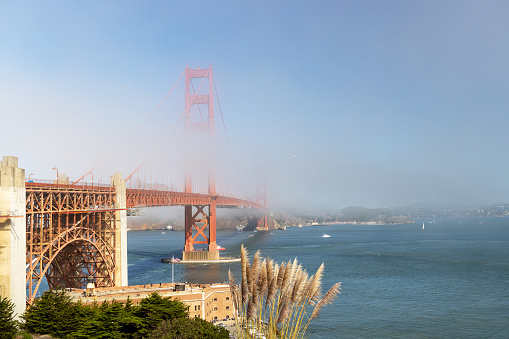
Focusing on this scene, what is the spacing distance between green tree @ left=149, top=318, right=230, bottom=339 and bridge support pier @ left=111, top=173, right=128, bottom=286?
21.5 m

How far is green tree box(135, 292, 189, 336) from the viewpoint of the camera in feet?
80.8

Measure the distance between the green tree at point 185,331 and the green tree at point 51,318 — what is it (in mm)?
5549

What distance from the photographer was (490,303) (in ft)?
159

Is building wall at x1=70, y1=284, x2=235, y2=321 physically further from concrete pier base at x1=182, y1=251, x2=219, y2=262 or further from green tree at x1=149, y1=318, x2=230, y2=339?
concrete pier base at x1=182, y1=251, x2=219, y2=262

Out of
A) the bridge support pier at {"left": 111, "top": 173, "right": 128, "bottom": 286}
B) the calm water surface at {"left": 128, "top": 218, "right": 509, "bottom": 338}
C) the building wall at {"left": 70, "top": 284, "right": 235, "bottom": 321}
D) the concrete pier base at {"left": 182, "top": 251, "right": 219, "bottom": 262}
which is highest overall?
the bridge support pier at {"left": 111, "top": 173, "right": 128, "bottom": 286}

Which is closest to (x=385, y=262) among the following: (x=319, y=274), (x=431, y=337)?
(x=431, y=337)

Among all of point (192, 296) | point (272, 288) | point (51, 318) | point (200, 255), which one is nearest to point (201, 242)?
point (200, 255)

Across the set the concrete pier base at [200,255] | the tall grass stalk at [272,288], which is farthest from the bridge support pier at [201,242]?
the tall grass stalk at [272,288]

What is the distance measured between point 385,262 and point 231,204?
33.7 metres

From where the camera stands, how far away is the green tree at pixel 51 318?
25.8 metres

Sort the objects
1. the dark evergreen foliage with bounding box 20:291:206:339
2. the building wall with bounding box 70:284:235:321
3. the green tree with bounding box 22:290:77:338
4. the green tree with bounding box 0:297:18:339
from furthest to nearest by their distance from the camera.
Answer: the building wall with bounding box 70:284:235:321 < the green tree with bounding box 22:290:77:338 < the dark evergreen foliage with bounding box 20:291:206:339 < the green tree with bounding box 0:297:18:339

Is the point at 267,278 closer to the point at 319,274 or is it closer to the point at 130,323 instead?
the point at 319,274

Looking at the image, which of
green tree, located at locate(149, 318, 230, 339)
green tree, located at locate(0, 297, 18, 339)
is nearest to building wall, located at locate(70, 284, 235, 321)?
green tree, located at locate(0, 297, 18, 339)

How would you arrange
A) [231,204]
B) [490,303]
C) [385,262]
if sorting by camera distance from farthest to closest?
[231,204] < [385,262] < [490,303]
